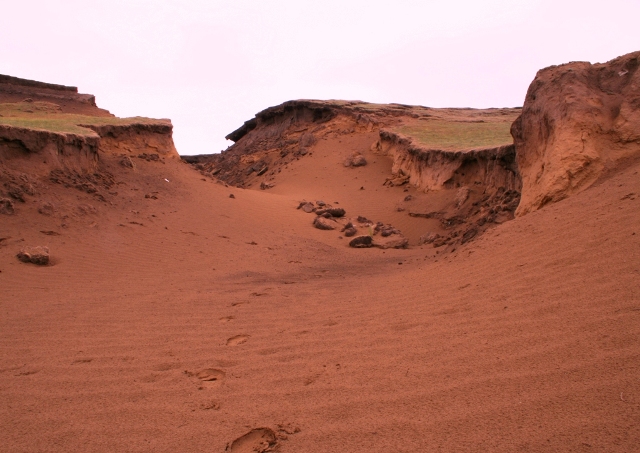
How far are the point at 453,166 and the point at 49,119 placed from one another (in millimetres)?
9629

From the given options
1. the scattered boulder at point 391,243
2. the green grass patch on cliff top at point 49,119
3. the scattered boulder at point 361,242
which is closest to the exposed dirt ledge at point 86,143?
the green grass patch on cliff top at point 49,119

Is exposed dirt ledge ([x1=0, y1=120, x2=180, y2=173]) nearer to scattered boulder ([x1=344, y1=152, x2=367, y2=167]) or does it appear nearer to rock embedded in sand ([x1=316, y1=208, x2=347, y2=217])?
rock embedded in sand ([x1=316, y1=208, x2=347, y2=217])

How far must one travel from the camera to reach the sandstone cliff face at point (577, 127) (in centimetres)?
538

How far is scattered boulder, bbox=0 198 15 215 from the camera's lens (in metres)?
7.01

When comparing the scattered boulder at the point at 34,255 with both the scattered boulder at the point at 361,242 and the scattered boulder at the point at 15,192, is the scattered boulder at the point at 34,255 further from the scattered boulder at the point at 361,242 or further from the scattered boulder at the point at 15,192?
the scattered boulder at the point at 361,242

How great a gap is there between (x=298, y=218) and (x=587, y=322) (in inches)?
348

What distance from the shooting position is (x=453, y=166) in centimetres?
1205

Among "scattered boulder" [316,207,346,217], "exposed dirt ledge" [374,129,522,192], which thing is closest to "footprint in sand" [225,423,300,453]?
"exposed dirt ledge" [374,129,522,192]

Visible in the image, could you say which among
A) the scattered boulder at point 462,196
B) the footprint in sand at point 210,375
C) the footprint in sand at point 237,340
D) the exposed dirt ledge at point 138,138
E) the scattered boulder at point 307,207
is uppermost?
the exposed dirt ledge at point 138,138

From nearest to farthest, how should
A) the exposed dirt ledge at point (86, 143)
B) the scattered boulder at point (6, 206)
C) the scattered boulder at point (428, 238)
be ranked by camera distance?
the scattered boulder at point (6, 206) → the exposed dirt ledge at point (86, 143) → the scattered boulder at point (428, 238)

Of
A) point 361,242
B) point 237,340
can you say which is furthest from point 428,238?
point 237,340

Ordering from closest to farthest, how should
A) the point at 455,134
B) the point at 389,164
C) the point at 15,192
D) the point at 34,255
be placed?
the point at 34,255
the point at 15,192
the point at 455,134
the point at 389,164

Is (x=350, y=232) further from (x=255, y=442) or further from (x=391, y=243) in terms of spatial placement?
(x=255, y=442)

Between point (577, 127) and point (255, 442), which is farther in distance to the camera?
point (577, 127)
